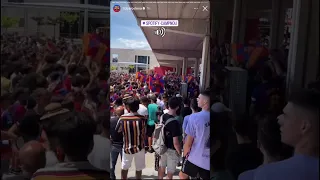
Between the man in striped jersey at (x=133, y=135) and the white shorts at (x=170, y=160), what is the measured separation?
12 cm

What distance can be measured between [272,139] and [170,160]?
697 millimetres

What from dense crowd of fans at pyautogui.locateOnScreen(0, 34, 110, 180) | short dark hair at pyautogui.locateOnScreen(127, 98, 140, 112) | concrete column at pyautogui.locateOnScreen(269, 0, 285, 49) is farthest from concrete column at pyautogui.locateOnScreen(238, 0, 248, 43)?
dense crowd of fans at pyautogui.locateOnScreen(0, 34, 110, 180)

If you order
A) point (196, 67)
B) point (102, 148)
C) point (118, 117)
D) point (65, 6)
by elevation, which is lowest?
point (102, 148)

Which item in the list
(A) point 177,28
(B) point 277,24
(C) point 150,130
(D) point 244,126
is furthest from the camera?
(D) point 244,126

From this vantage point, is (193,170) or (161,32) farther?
(193,170)

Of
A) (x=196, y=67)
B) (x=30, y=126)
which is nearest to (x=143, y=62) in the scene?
(x=196, y=67)

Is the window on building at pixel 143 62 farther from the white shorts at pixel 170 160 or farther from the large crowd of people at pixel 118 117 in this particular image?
the white shorts at pixel 170 160

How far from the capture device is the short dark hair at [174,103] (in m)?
1.81

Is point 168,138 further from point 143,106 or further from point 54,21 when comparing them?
point 54,21

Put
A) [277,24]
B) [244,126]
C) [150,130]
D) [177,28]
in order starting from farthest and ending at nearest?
[244,126] < [277,24] < [150,130] < [177,28]

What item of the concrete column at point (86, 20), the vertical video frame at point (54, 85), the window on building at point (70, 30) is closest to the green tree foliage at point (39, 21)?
the vertical video frame at point (54, 85)

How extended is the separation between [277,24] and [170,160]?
1.06 metres

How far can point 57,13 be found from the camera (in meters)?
1.84

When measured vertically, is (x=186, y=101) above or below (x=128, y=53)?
below
